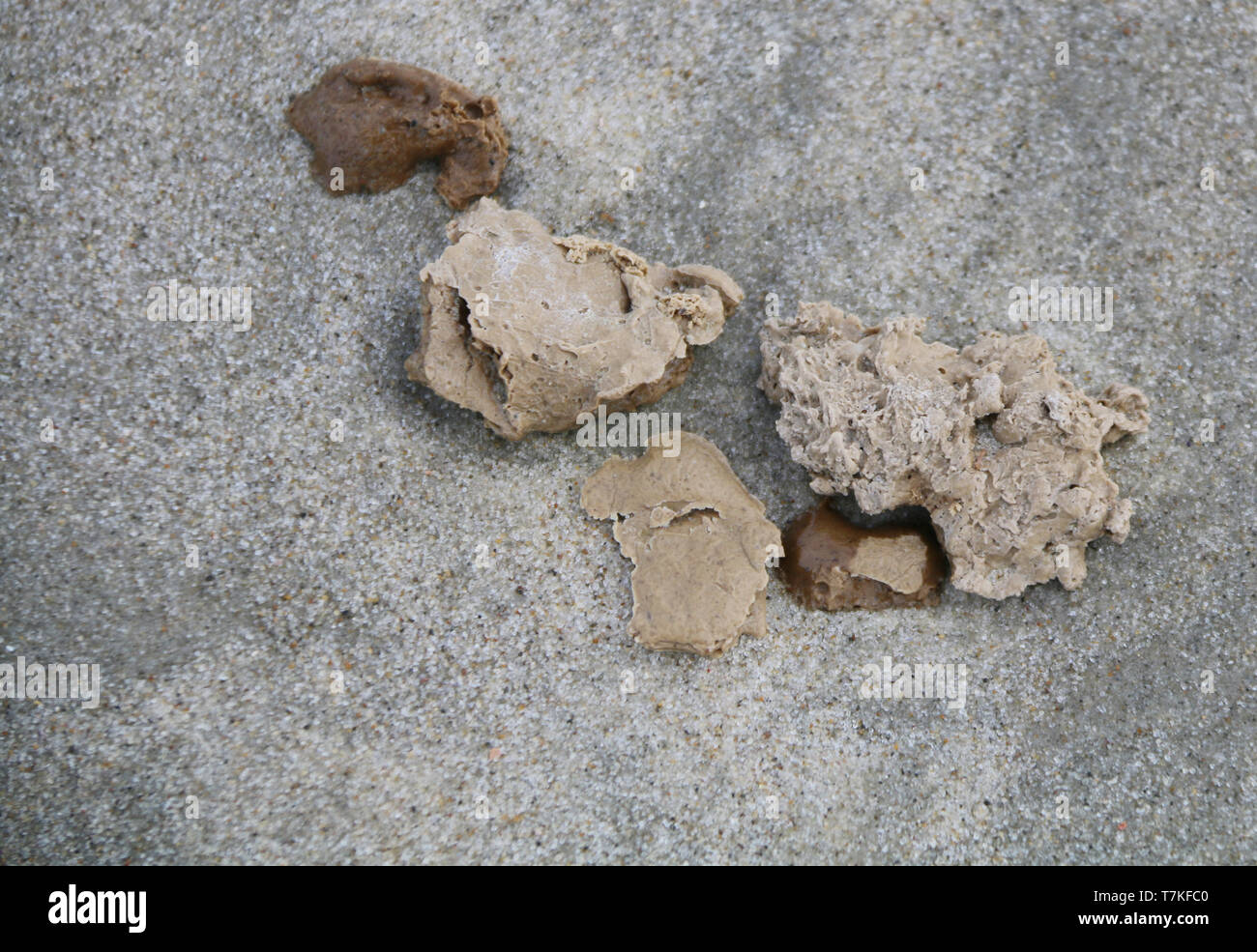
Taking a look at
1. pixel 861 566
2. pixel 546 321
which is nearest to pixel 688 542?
pixel 861 566

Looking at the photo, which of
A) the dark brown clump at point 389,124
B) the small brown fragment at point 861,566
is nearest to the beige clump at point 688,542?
the small brown fragment at point 861,566

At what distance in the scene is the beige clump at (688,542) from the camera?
315 centimetres

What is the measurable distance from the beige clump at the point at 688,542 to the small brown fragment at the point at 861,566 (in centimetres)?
14

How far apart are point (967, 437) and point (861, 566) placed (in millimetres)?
625

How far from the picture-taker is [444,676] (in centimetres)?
325

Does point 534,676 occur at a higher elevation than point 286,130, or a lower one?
lower

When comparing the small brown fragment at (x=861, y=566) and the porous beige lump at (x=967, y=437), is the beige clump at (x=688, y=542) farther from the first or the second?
the porous beige lump at (x=967, y=437)

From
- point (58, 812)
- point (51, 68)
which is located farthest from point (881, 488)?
point (51, 68)

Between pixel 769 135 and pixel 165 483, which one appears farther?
pixel 769 135

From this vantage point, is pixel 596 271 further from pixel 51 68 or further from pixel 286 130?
pixel 51 68

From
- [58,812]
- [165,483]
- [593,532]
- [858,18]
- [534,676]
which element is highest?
[858,18]

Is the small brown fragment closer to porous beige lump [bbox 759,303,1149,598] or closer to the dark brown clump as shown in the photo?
porous beige lump [bbox 759,303,1149,598]

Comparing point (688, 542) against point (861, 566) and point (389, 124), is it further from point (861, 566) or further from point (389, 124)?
point (389, 124)

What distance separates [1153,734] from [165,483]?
155 inches
